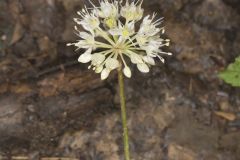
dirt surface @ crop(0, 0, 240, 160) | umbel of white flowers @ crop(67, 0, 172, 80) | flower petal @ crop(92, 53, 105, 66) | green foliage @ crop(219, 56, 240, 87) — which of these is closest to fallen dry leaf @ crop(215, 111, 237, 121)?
dirt surface @ crop(0, 0, 240, 160)

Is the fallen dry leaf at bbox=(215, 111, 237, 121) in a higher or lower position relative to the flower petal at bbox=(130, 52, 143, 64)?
lower

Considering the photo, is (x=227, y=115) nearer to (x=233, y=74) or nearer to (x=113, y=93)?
(x=233, y=74)

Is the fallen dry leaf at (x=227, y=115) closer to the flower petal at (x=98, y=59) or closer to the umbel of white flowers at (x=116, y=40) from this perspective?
the umbel of white flowers at (x=116, y=40)

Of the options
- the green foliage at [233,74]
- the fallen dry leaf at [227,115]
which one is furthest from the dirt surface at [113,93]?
the green foliage at [233,74]

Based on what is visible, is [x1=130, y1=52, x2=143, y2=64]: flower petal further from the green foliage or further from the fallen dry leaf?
the fallen dry leaf

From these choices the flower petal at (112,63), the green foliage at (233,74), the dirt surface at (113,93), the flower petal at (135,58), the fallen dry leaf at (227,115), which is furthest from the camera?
the fallen dry leaf at (227,115)

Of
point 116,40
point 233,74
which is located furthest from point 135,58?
point 233,74

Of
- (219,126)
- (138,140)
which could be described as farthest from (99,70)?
(219,126)

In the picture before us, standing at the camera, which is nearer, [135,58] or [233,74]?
[135,58]
